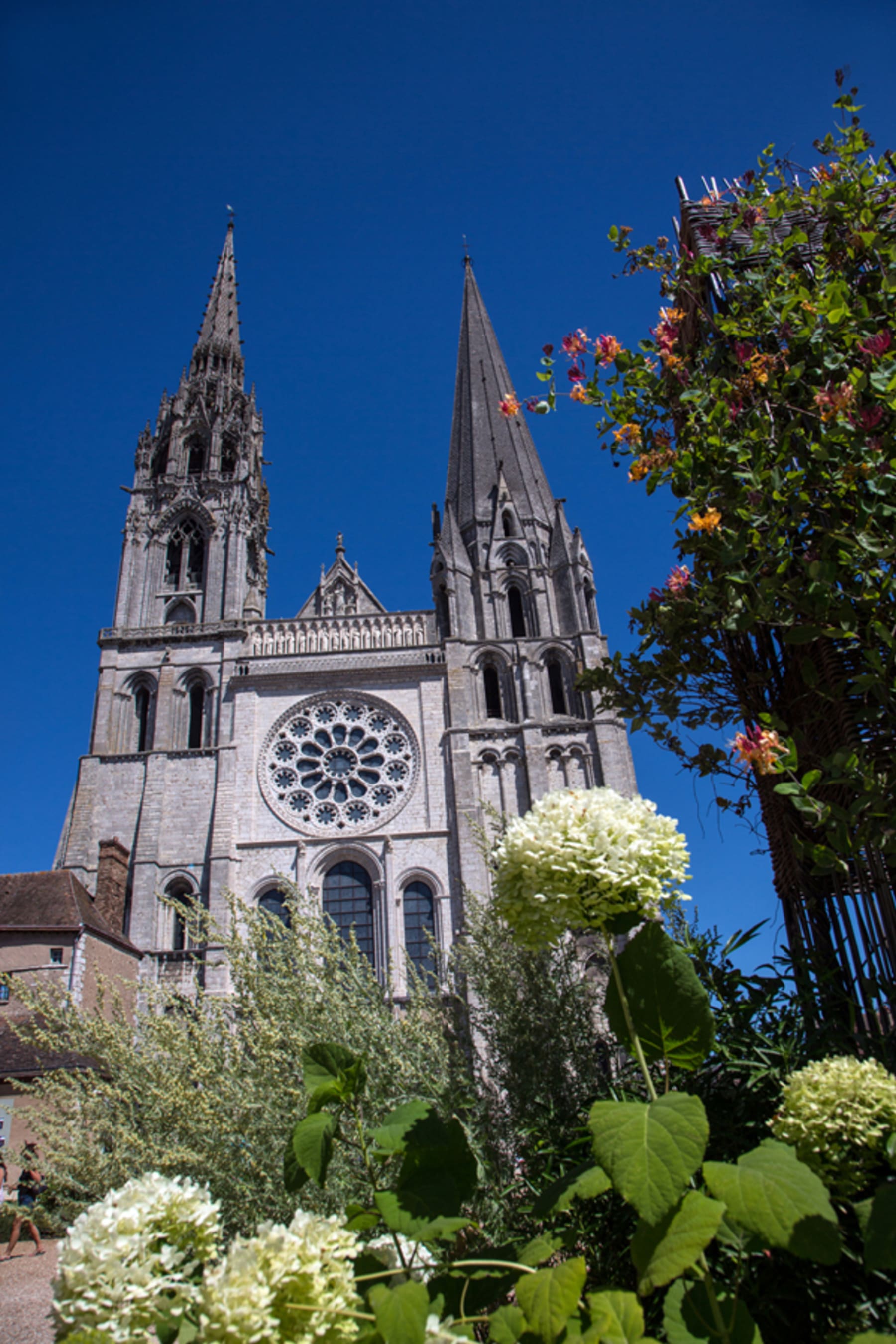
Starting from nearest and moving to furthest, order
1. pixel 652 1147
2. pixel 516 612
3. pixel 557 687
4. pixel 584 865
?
1. pixel 652 1147
2. pixel 584 865
3. pixel 557 687
4. pixel 516 612

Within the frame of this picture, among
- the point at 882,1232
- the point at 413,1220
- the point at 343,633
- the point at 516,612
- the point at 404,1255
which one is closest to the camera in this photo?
the point at 882,1232

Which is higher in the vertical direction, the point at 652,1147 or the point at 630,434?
the point at 630,434

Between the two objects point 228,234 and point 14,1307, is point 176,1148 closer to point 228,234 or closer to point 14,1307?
point 14,1307

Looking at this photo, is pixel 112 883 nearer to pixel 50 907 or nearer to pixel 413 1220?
pixel 50 907

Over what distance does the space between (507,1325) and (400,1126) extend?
22.8 inches

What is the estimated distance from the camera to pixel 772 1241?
62.9 inches

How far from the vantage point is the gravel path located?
21.9ft

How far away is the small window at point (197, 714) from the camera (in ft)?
77.0

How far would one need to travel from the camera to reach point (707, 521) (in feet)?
10.5

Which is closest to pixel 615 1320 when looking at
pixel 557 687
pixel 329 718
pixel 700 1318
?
pixel 700 1318

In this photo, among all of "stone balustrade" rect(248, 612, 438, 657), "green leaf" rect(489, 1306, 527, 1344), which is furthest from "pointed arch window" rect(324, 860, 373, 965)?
"green leaf" rect(489, 1306, 527, 1344)

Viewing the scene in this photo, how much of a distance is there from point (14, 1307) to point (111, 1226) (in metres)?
8.08

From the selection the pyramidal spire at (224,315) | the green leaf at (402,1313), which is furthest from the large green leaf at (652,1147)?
the pyramidal spire at (224,315)

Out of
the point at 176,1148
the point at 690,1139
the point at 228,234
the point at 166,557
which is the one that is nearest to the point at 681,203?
the point at 690,1139
